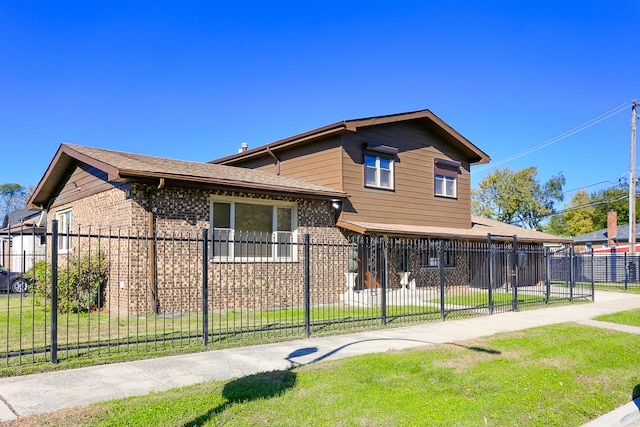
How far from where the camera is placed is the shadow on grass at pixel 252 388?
16.7ft

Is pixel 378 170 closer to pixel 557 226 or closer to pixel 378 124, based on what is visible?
pixel 378 124

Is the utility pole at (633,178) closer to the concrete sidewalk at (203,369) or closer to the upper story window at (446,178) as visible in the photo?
the upper story window at (446,178)

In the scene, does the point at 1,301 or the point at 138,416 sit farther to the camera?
the point at 1,301

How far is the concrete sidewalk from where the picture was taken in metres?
5.55

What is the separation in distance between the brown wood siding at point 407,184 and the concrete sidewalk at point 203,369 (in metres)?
7.20

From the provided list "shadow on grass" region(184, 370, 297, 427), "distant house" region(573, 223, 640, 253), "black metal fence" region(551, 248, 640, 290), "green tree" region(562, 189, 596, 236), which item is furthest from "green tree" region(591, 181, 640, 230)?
"shadow on grass" region(184, 370, 297, 427)

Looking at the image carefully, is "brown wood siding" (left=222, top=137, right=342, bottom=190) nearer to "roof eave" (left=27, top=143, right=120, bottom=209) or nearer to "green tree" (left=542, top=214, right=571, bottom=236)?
"roof eave" (left=27, top=143, right=120, bottom=209)

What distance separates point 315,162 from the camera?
1838 centimetres

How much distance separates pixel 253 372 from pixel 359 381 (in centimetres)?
143

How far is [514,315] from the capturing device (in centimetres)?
1362

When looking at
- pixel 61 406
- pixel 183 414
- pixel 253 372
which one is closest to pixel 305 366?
pixel 253 372

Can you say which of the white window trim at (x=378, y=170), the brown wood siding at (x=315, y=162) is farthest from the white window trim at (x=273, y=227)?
the white window trim at (x=378, y=170)

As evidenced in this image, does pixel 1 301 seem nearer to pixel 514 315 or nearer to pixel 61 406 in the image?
pixel 61 406

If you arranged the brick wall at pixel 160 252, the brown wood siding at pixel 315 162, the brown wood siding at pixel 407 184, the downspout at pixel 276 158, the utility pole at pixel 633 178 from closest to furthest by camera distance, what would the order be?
the brick wall at pixel 160 252
the brown wood siding at pixel 315 162
the brown wood siding at pixel 407 184
the downspout at pixel 276 158
the utility pole at pixel 633 178
